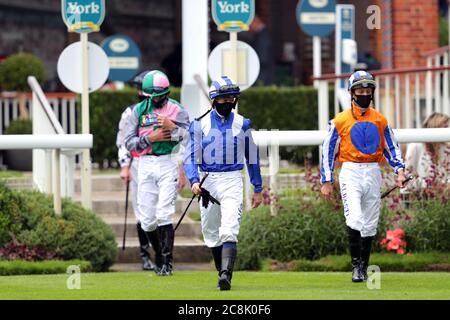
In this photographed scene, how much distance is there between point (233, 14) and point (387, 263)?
10.4ft

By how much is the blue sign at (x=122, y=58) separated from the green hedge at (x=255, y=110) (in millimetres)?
1825

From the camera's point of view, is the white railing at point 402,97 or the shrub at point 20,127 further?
the shrub at point 20,127

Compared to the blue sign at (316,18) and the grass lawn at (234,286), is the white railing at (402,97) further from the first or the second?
the grass lawn at (234,286)

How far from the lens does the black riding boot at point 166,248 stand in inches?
546

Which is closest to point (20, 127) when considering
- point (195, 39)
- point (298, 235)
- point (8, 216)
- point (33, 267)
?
point (195, 39)

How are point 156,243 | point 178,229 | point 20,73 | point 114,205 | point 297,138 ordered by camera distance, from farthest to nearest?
point 20,73 → point 114,205 → point 178,229 → point 297,138 → point 156,243

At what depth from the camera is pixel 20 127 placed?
2061 cm

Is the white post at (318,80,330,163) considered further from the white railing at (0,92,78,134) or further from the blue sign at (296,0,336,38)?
the white railing at (0,92,78,134)

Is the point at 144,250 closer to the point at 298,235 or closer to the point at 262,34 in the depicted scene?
→ the point at 298,235

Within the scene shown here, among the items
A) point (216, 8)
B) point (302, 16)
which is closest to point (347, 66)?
point (302, 16)

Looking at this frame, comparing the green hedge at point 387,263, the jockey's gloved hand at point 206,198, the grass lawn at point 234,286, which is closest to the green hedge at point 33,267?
the grass lawn at point 234,286

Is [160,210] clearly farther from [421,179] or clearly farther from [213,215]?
[421,179]

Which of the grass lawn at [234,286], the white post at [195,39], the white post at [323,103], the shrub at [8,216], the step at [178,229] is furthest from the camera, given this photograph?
the white post at [195,39]

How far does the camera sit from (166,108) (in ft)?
46.2
